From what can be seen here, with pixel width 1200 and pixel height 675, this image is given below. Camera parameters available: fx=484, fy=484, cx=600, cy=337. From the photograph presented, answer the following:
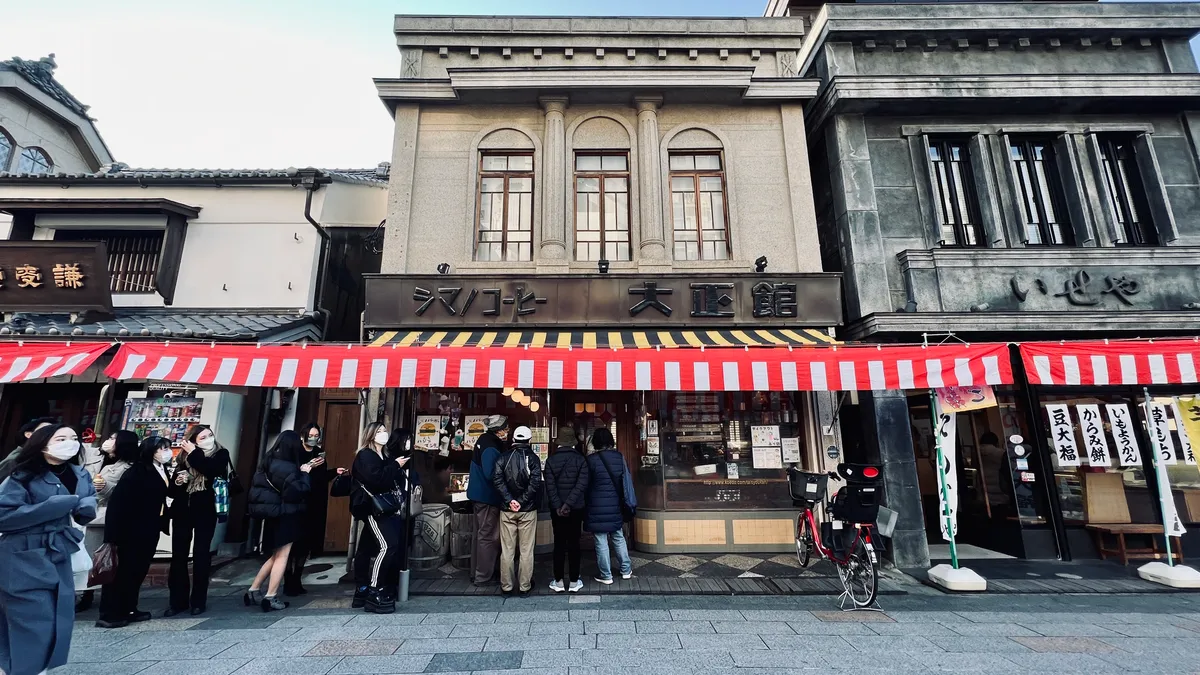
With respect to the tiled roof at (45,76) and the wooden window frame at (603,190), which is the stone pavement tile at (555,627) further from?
the tiled roof at (45,76)

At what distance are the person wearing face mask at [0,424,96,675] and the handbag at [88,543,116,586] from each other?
1.86 meters

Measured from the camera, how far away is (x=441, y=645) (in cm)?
500

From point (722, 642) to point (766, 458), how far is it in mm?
4386

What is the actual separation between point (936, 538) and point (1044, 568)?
2.03m

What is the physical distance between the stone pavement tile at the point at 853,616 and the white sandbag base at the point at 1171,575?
16.1 ft

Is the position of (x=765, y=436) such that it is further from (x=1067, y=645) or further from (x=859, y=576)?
(x=1067, y=645)

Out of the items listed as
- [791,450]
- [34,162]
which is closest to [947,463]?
[791,450]

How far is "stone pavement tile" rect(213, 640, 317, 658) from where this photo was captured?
4.78m

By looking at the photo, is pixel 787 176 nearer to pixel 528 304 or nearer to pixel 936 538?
pixel 528 304

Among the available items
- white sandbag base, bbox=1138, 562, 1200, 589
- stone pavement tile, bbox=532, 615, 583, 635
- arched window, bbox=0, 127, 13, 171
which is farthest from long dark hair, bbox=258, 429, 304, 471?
arched window, bbox=0, 127, 13, 171

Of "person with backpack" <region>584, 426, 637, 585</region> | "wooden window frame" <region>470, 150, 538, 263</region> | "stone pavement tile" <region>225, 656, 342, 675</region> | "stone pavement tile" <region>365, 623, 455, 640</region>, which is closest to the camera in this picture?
"stone pavement tile" <region>225, 656, 342, 675</region>

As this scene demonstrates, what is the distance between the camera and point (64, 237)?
1048cm

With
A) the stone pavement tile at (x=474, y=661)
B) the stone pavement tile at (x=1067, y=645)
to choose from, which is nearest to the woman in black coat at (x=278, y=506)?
the stone pavement tile at (x=474, y=661)

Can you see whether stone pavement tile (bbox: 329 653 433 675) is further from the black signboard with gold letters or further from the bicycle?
the black signboard with gold letters
